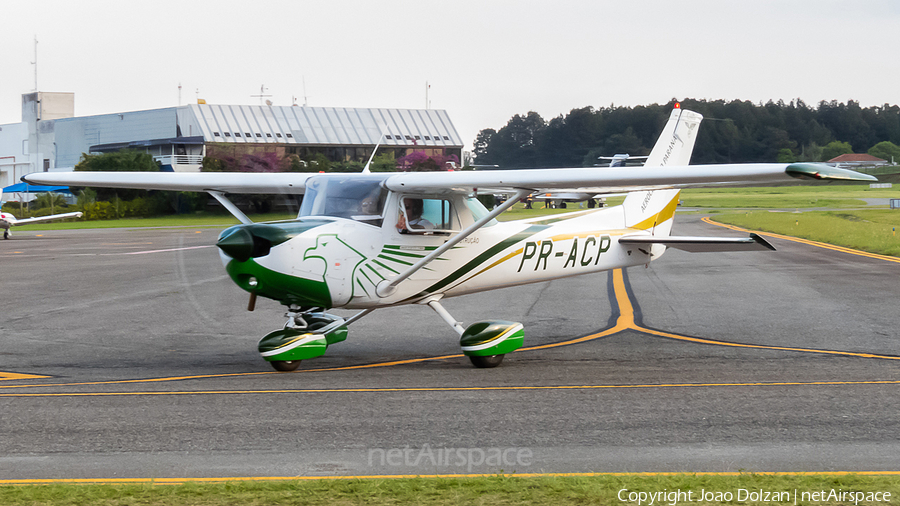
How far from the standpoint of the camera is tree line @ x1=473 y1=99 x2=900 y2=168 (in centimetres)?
2961

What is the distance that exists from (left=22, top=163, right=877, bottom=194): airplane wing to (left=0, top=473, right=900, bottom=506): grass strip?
3082 mm

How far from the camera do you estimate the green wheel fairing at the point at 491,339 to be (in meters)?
9.05

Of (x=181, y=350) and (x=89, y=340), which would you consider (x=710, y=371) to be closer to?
(x=181, y=350)

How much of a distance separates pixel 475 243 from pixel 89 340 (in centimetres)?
583

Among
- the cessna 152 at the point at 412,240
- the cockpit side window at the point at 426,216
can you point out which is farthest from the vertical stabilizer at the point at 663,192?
the cockpit side window at the point at 426,216

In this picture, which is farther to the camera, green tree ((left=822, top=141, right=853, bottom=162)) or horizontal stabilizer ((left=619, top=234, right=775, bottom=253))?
green tree ((left=822, top=141, right=853, bottom=162))

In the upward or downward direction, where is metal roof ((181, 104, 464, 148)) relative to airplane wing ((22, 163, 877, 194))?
upward

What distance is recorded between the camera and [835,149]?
Answer: 5250cm

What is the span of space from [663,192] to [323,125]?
48.6 metres

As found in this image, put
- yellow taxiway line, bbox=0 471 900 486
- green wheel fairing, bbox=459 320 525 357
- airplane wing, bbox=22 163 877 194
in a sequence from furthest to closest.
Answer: green wheel fairing, bbox=459 320 525 357
airplane wing, bbox=22 163 877 194
yellow taxiway line, bbox=0 471 900 486

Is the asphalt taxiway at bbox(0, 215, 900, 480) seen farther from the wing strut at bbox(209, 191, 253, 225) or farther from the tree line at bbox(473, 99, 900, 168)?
the tree line at bbox(473, 99, 900, 168)

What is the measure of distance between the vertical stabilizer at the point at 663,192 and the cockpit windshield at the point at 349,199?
429 cm

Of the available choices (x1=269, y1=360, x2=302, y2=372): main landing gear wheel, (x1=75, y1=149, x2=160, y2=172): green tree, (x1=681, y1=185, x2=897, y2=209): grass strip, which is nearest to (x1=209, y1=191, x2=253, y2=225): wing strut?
(x1=269, y1=360, x2=302, y2=372): main landing gear wheel

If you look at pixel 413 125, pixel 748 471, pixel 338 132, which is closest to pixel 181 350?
pixel 748 471
